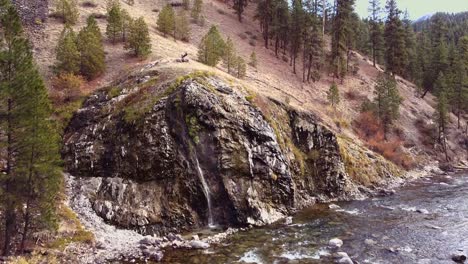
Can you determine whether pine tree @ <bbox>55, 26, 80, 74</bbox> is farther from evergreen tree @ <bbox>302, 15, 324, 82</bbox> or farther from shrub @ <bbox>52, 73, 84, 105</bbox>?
evergreen tree @ <bbox>302, 15, 324, 82</bbox>

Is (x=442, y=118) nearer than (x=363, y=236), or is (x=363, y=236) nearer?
(x=363, y=236)

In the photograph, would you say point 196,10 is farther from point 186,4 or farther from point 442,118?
point 442,118

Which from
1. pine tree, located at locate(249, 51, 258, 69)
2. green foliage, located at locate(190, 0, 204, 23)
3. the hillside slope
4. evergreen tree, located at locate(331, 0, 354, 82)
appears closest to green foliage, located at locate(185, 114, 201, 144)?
the hillside slope

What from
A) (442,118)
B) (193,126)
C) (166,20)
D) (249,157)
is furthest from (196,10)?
(249,157)

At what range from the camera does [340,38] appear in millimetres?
74188

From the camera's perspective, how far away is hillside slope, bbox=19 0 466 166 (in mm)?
46781

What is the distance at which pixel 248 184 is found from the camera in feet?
107

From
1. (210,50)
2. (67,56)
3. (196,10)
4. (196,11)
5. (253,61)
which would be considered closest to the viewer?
(67,56)

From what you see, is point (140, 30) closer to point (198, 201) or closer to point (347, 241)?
point (198, 201)

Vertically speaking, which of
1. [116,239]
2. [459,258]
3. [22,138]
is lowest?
[116,239]

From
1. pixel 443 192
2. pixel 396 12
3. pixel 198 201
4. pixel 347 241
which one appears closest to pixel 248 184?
pixel 198 201

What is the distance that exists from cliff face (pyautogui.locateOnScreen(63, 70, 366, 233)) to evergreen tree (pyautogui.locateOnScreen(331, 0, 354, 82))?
133ft

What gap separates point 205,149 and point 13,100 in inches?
604

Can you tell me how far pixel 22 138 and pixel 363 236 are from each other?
78.3 feet
